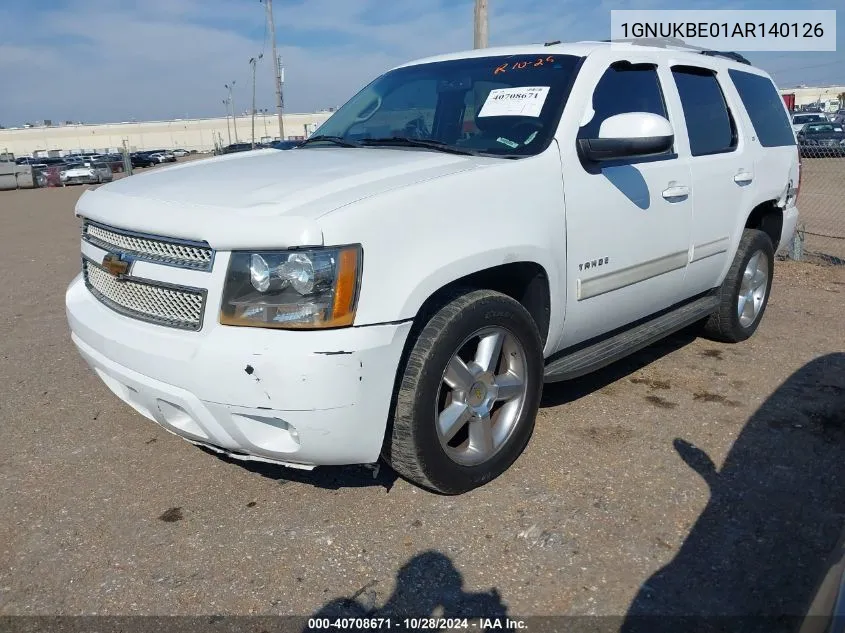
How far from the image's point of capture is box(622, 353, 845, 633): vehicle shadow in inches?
87.3

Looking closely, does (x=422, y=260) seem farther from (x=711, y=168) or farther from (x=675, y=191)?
(x=711, y=168)

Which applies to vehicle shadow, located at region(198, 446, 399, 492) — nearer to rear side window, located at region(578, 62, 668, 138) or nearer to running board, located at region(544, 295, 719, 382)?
running board, located at region(544, 295, 719, 382)

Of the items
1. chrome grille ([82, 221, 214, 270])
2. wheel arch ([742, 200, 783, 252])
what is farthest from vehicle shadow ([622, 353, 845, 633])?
chrome grille ([82, 221, 214, 270])

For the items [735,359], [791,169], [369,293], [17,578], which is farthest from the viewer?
[791,169]

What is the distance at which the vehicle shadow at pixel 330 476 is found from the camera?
10.0 ft

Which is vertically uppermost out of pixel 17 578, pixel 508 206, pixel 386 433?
pixel 508 206

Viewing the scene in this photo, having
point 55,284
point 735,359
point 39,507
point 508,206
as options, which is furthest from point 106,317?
point 55,284

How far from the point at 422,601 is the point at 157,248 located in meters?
1.59

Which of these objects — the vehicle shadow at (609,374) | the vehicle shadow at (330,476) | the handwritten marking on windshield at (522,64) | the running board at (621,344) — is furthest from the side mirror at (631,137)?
the vehicle shadow at (330,476)

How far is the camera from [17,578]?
8.10 feet

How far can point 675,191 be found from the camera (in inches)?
143

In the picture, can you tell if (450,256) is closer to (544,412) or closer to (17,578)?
(544,412)

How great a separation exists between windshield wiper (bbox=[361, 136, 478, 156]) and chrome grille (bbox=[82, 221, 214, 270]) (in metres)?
1.29

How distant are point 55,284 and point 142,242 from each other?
5.74 meters
